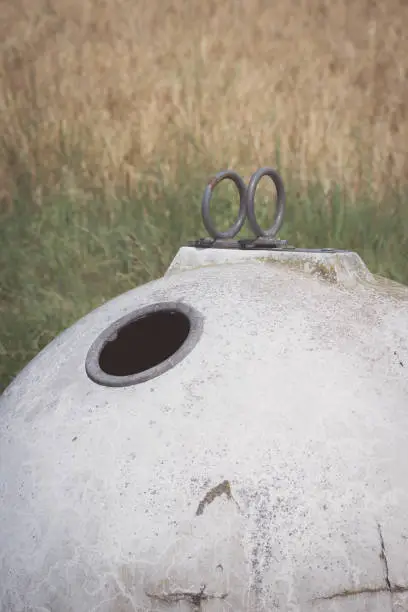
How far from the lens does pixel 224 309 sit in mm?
2145

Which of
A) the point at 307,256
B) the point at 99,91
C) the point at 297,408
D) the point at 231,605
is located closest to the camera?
the point at 231,605

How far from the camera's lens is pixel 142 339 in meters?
2.37

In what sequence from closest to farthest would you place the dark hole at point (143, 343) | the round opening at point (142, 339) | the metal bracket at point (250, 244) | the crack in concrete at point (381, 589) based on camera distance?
the crack in concrete at point (381, 589), the round opening at point (142, 339), the dark hole at point (143, 343), the metal bracket at point (250, 244)

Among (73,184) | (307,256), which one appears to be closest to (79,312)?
(73,184)

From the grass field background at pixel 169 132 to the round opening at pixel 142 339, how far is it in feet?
8.71

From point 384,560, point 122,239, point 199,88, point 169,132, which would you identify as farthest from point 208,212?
point 199,88

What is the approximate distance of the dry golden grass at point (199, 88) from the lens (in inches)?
204

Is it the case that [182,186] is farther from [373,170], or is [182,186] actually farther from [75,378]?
[75,378]

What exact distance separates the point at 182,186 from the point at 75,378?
3.18 m

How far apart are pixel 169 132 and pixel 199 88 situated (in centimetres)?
38

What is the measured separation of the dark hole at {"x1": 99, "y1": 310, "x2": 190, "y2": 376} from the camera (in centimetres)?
230

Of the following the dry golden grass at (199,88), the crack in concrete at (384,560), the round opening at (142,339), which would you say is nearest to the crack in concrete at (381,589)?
the crack in concrete at (384,560)

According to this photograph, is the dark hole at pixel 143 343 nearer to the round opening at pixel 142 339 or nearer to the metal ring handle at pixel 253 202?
the round opening at pixel 142 339

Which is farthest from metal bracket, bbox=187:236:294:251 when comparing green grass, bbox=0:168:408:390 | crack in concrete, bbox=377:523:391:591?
green grass, bbox=0:168:408:390
